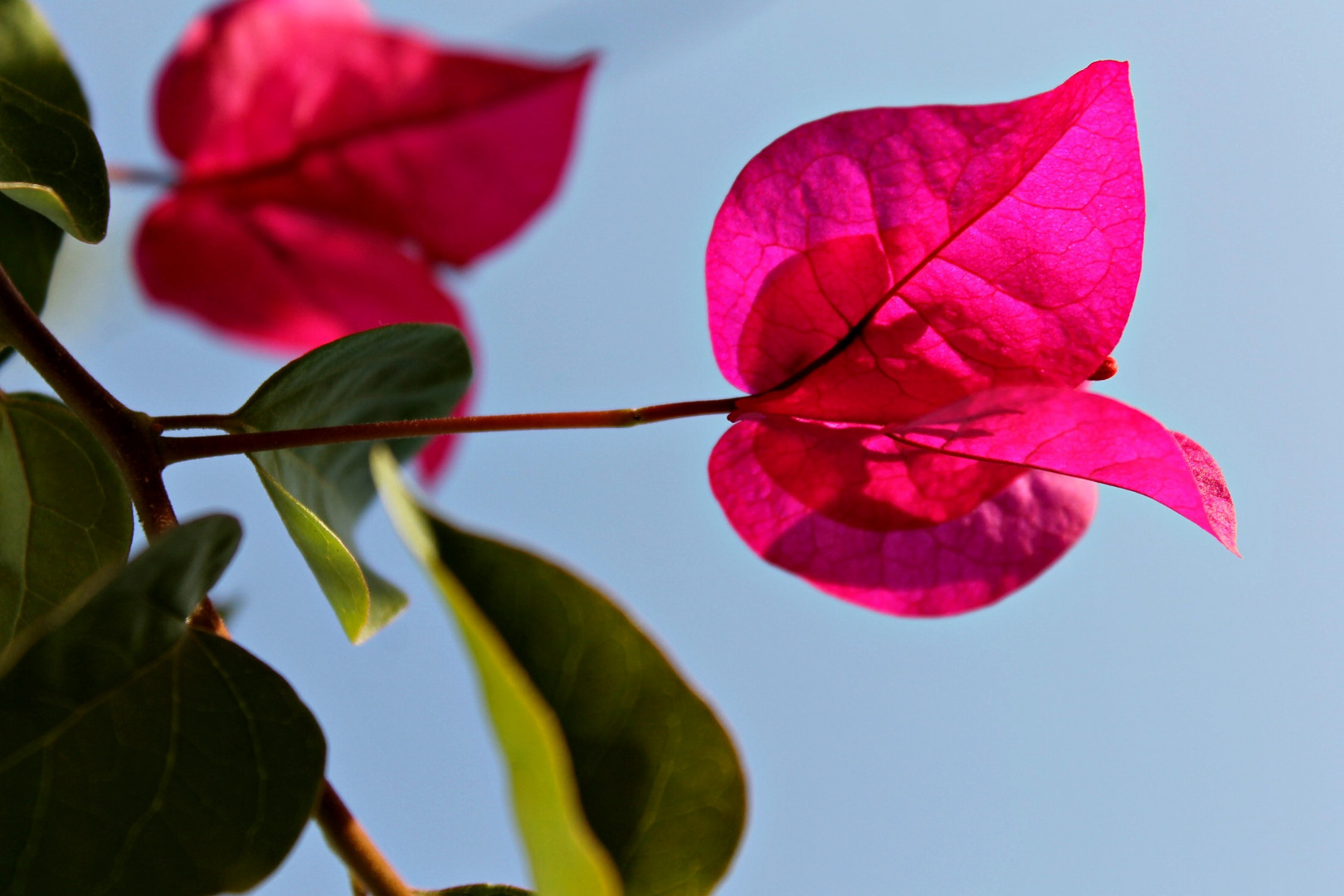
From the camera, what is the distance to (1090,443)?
0.77 ft

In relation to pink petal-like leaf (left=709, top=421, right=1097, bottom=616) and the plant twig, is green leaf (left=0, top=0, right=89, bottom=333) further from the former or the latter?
pink petal-like leaf (left=709, top=421, right=1097, bottom=616)

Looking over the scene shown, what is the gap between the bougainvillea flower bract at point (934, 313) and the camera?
240 millimetres

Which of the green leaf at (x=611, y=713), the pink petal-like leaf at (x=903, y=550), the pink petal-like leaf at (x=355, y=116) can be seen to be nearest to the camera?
the green leaf at (x=611, y=713)

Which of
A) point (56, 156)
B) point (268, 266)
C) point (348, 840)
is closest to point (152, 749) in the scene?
point (348, 840)

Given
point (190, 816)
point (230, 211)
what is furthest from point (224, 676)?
point (230, 211)

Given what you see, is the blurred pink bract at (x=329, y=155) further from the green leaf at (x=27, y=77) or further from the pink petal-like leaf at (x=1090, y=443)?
the pink petal-like leaf at (x=1090, y=443)

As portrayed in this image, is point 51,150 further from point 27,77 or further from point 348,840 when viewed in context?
point 348,840

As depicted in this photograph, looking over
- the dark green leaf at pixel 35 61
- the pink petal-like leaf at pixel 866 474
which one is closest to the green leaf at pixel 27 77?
the dark green leaf at pixel 35 61

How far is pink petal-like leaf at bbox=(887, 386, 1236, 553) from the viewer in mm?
221

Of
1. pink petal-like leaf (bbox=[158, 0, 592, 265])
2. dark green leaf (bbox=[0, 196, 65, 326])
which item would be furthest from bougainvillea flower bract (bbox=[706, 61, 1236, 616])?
pink petal-like leaf (bbox=[158, 0, 592, 265])

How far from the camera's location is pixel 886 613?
0.31 m

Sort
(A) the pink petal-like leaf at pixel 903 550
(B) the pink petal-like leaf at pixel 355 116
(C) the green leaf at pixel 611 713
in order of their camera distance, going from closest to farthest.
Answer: (C) the green leaf at pixel 611 713, (A) the pink petal-like leaf at pixel 903 550, (B) the pink petal-like leaf at pixel 355 116

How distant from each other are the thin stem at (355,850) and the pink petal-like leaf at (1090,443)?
0.18m

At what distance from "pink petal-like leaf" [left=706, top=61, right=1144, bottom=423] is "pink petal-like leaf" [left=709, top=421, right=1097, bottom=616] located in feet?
0.13
